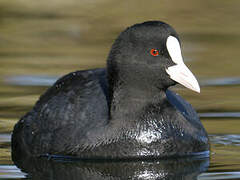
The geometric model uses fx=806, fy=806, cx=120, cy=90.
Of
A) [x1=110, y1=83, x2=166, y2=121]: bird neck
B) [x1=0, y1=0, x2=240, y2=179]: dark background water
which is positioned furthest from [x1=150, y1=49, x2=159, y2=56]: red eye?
[x1=0, y1=0, x2=240, y2=179]: dark background water

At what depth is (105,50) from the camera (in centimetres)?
1377

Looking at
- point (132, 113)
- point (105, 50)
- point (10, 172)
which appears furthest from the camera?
point (105, 50)

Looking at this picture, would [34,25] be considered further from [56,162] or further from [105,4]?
[56,162]

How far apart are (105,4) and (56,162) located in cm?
1141

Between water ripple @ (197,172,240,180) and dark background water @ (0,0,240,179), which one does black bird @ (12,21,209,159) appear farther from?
water ripple @ (197,172,240,180)

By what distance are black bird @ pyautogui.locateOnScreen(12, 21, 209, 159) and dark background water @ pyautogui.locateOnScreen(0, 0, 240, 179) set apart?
235 millimetres

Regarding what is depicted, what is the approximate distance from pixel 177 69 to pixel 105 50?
625 cm

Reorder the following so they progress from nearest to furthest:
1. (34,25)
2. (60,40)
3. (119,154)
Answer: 1. (119,154)
2. (60,40)
3. (34,25)

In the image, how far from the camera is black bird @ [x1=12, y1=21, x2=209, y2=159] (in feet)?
24.8

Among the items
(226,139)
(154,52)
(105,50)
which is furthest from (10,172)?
(105,50)

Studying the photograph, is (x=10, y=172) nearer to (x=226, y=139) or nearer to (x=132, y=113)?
(x=132, y=113)

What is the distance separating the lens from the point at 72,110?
→ 795 centimetres

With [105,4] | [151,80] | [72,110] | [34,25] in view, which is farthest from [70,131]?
[105,4]

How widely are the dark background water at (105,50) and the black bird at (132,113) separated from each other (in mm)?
235
